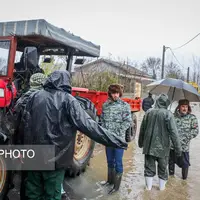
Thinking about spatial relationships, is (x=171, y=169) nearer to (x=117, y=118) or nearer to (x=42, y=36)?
(x=117, y=118)

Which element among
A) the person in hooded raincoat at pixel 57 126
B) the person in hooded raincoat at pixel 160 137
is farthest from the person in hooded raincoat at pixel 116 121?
the person in hooded raincoat at pixel 57 126

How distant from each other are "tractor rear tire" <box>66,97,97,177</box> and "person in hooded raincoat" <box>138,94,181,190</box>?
95 centimetres

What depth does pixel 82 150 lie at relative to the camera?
4.32 m

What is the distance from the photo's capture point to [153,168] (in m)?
3.96

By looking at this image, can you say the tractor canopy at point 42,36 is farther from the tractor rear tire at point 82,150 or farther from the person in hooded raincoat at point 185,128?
the person in hooded raincoat at point 185,128

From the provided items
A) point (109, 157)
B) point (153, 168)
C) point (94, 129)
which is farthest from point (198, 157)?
point (94, 129)

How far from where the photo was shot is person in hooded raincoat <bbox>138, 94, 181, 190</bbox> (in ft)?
12.4

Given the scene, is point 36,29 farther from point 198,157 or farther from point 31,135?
point 198,157

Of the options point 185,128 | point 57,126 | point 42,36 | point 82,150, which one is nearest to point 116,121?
point 82,150

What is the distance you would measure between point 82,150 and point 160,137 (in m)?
1.35

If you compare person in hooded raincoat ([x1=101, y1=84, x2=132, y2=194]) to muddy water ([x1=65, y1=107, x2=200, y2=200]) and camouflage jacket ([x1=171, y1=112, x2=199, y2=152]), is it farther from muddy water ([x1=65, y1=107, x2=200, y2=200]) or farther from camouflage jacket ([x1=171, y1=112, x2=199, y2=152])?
camouflage jacket ([x1=171, y1=112, x2=199, y2=152])

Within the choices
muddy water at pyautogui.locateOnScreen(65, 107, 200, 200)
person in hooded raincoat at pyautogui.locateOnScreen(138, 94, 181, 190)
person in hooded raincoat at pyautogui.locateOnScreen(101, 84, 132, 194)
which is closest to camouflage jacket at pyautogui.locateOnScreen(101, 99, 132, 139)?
person in hooded raincoat at pyautogui.locateOnScreen(101, 84, 132, 194)

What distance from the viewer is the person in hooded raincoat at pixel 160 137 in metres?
3.77

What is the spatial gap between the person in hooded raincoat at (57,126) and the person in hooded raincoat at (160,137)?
5.42ft
